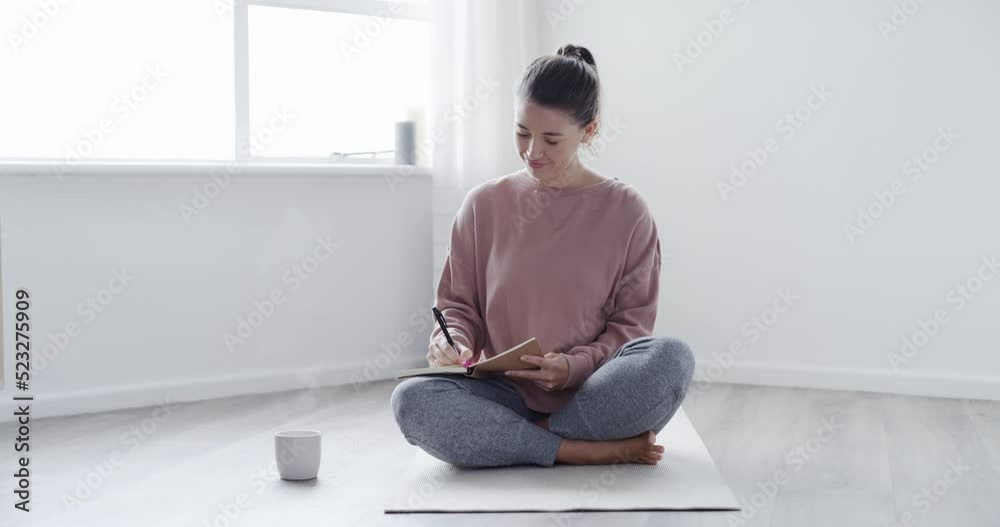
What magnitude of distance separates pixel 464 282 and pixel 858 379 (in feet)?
5.07

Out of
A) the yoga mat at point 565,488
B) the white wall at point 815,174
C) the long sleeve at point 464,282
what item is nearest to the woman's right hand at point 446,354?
the long sleeve at point 464,282

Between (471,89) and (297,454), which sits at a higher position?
(471,89)

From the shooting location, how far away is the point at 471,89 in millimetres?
3324

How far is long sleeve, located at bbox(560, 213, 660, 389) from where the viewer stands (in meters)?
2.20

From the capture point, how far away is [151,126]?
3.00 metres

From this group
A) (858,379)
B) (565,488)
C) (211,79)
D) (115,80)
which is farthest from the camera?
(858,379)

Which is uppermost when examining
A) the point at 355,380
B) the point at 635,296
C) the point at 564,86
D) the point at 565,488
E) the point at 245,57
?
the point at 245,57

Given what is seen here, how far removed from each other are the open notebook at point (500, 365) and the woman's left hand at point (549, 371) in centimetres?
2

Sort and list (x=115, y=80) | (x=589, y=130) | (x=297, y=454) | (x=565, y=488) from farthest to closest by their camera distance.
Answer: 1. (x=115, y=80)
2. (x=589, y=130)
3. (x=297, y=454)
4. (x=565, y=488)

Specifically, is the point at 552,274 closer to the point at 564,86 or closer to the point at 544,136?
the point at 544,136

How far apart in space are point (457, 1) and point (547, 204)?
1276mm

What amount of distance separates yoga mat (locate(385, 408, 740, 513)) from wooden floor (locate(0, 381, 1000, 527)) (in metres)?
0.03

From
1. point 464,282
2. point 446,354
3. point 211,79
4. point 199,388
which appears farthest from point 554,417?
point 211,79

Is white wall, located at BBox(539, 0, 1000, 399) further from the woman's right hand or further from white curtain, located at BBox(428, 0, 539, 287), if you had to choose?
the woman's right hand
